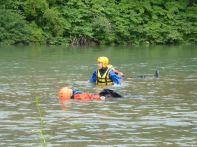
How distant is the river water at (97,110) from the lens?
1095 centimetres

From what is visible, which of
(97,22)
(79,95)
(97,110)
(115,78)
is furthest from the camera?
(97,22)

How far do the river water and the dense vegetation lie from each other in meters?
18.3

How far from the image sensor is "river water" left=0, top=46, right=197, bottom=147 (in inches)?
431

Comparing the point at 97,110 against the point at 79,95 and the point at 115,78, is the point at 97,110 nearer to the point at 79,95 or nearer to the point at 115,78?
the point at 79,95

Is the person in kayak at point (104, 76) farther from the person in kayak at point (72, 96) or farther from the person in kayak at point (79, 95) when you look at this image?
the person in kayak at point (72, 96)

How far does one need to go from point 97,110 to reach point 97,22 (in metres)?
32.2

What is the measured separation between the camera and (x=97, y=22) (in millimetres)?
46188

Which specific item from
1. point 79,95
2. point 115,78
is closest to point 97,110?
point 79,95

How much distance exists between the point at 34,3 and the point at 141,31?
811cm

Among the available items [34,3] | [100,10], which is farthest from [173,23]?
[34,3]

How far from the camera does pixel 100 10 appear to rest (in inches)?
1861

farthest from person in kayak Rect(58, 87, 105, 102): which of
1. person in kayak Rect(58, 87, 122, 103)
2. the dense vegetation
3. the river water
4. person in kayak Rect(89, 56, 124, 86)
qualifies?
the dense vegetation

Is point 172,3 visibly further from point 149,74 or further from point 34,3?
point 149,74

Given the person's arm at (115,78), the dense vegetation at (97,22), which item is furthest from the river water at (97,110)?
the dense vegetation at (97,22)
